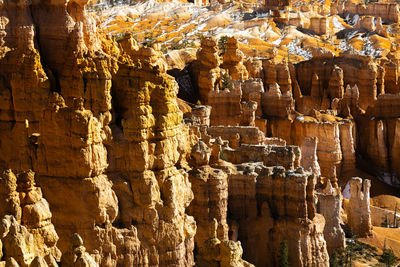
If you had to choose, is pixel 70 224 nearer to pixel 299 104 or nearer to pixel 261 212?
pixel 261 212

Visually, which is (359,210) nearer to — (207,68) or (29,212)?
(207,68)

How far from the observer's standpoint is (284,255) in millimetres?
30938

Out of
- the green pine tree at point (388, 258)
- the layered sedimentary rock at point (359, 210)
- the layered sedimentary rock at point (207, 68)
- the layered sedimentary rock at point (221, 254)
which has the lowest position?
the green pine tree at point (388, 258)

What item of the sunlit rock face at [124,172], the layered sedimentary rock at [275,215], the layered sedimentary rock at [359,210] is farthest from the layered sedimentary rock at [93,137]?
the layered sedimentary rock at [359,210]

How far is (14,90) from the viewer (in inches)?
952

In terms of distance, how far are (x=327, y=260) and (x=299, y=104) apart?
33.6m

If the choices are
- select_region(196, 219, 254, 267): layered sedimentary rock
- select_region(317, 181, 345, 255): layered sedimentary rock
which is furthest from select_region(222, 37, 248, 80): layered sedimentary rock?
select_region(196, 219, 254, 267): layered sedimentary rock

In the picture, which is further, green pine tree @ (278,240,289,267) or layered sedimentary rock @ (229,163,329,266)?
layered sedimentary rock @ (229,163,329,266)

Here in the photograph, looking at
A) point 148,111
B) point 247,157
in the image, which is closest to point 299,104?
point 247,157

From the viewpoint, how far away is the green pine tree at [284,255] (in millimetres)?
30859

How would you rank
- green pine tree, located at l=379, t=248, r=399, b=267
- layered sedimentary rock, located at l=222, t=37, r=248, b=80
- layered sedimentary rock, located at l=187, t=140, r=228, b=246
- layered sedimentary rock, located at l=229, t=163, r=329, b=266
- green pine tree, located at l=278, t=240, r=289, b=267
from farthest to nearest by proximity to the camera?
layered sedimentary rock, located at l=222, t=37, r=248, b=80 < green pine tree, located at l=379, t=248, r=399, b=267 < layered sedimentary rock, located at l=229, t=163, r=329, b=266 < green pine tree, located at l=278, t=240, r=289, b=267 < layered sedimentary rock, located at l=187, t=140, r=228, b=246

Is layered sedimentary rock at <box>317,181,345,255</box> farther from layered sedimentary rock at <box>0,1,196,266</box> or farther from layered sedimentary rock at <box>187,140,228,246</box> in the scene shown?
layered sedimentary rock at <box>0,1,196,266</box>

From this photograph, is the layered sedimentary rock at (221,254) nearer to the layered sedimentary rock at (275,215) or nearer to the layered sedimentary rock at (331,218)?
the layered sedimentary rock at (275,215)

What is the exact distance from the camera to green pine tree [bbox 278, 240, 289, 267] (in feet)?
101
